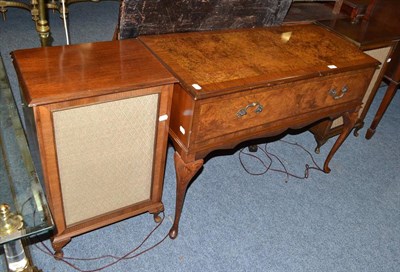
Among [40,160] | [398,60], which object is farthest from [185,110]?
[398,60]

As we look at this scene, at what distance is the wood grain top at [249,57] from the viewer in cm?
144

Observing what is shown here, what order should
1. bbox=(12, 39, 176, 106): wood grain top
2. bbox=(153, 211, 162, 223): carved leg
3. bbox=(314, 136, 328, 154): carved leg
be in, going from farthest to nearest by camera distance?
bbox=(314, 136, 328, 154): carved leg, bbox=(153, 211, 162, 223): carved leg, bbox=(12, 39, 176, 106): wood grain top

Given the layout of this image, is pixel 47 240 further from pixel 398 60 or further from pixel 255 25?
pixel 398 60

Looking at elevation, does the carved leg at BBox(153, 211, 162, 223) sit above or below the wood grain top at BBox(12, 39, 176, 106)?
below

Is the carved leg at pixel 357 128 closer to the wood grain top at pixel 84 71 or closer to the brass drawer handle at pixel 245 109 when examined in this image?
the brass drawer handle at pixel 245 109

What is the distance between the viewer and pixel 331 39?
79.2 inches

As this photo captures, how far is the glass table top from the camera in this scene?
1124mm

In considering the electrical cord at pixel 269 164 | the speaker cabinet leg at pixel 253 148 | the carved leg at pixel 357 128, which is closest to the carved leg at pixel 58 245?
the electrical cord at pixel 269 164

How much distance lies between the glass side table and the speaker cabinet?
7 centimetres

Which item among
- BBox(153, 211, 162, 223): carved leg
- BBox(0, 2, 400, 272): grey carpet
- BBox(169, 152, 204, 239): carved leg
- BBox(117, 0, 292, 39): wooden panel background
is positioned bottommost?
BBox(0, 2, 400, 272): grey carpet

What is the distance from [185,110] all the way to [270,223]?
0.95 meters

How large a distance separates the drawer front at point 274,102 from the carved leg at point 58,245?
0.75 meters

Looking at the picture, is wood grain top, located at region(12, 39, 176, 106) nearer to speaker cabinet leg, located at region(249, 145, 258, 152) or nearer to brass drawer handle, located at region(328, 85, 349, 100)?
brass drawer handle, located at region(328, 85, 349, 100)

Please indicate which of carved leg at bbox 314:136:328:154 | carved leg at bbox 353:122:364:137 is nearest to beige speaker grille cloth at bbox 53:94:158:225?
carved leg at bbox 314:136:328:154
